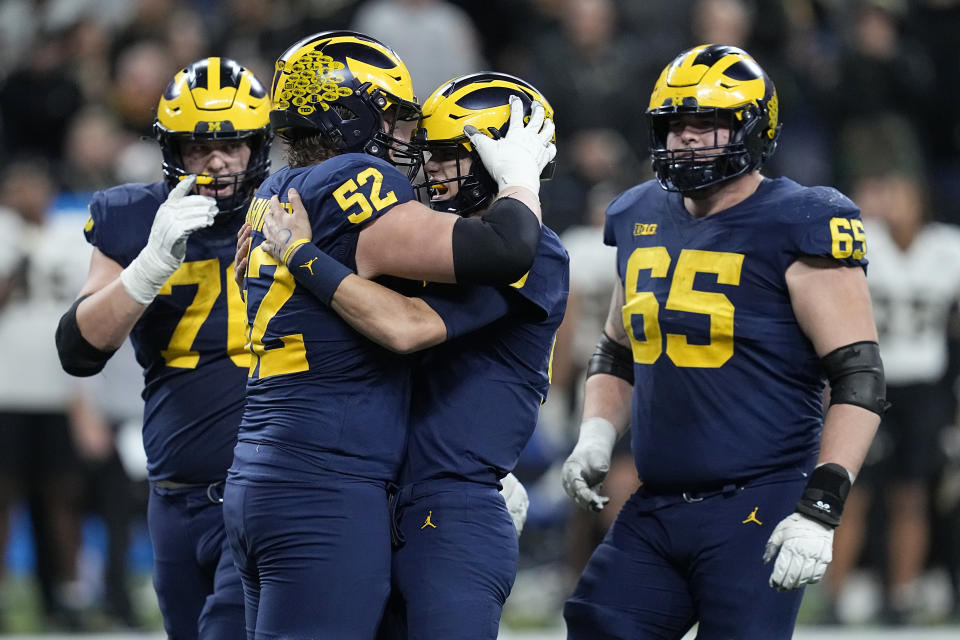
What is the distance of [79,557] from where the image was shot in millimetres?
7672

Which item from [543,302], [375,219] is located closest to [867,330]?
[543,302]

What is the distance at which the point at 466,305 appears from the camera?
3.49 meters

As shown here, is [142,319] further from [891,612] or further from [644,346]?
[891,612]

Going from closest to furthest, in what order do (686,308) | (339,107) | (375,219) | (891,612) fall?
(375,219), (339,107), (686,308), (891,612)

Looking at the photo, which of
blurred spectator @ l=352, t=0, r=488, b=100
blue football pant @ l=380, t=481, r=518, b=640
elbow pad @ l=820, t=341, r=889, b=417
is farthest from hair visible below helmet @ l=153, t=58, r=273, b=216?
blurred spectator @ l=352, t=0, r=488, b=100

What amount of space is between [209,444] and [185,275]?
0.52 metres

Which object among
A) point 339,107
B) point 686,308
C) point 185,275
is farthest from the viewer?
point 185,275

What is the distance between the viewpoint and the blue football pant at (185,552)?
4.08 meters

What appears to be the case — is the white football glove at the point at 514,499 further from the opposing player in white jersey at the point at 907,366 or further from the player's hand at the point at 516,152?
the opposing player in white jersey at the point at 907,366

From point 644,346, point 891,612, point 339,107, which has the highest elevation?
point 339,107

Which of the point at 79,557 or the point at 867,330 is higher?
the point at 867,330

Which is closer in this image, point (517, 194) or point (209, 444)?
point (517, 194)

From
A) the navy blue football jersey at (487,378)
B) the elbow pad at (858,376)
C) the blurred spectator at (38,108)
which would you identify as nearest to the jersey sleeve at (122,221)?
the navy blue football jersey at (487,378)

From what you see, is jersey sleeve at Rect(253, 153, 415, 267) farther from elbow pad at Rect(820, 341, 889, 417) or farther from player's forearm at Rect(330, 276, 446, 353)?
elbow pad at Rect(820, 341, 889, 417)
